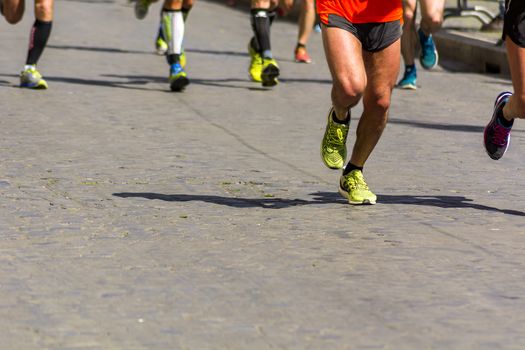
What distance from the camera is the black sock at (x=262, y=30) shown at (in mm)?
14000

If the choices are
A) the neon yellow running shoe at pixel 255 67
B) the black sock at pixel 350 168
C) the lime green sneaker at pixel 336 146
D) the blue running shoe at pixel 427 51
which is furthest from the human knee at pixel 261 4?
the lime green sneaker at pixel 336 146

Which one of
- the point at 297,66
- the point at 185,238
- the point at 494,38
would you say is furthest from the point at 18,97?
the point at 494,38

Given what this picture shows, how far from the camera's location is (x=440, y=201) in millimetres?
8312

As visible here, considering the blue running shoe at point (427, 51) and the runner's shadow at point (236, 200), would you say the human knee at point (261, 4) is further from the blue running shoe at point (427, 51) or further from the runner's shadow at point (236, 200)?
the runner's shadow at point (236, 200)

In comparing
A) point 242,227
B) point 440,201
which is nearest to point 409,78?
point 440,201

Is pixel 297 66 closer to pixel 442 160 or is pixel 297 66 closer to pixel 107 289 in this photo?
pixel 442 160

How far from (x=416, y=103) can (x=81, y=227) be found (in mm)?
6578

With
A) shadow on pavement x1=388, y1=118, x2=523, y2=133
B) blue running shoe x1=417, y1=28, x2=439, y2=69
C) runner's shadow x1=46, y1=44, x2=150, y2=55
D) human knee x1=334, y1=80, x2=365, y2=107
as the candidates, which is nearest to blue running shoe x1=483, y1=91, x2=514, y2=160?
human knee x1=334, y1=80, x2=365, y2=107

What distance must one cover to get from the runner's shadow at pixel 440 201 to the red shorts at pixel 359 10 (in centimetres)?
102

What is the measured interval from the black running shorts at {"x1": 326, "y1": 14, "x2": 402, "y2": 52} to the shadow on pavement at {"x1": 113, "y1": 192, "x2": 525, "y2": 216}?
35.3 inches

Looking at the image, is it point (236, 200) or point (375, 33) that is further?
point (236, 200)

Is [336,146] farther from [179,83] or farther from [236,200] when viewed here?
[179,83]

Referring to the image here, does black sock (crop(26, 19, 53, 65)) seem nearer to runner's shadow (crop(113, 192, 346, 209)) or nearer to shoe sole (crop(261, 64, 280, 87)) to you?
shoe sole (crop(261, 64, 280, 87))

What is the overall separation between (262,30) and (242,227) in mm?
6867
